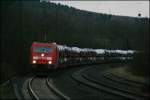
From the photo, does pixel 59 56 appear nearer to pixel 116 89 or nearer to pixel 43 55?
pixel 43 55

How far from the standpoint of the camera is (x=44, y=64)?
37.8 metres

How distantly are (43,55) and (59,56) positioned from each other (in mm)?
4259

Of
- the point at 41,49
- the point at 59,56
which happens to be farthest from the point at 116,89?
the point at 59,56

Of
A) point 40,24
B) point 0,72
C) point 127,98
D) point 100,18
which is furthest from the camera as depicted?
point 100,18

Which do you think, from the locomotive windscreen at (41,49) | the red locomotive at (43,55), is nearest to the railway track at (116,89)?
the red locomotive at (43,55)

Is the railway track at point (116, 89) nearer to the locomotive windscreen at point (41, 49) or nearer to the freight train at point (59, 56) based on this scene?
the freight train at point (59, 56)

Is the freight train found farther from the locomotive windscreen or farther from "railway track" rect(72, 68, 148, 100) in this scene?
"railway track" rect(72, 68, 148, 100)

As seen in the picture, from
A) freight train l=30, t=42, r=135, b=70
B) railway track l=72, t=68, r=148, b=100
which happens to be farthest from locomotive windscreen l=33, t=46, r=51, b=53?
railway track l=72, t=68, r=148, b=100

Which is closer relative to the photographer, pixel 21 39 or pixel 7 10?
pixel 7 10

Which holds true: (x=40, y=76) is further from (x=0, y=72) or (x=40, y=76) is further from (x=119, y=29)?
(x=119, y=29)

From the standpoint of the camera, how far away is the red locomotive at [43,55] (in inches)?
1491

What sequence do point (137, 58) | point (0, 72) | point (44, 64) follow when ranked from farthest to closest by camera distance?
point (137, 58)
point (44, 64)
point (0, 72)

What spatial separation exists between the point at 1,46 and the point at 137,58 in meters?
11.9

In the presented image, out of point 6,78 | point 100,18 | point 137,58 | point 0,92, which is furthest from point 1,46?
point 100,18
